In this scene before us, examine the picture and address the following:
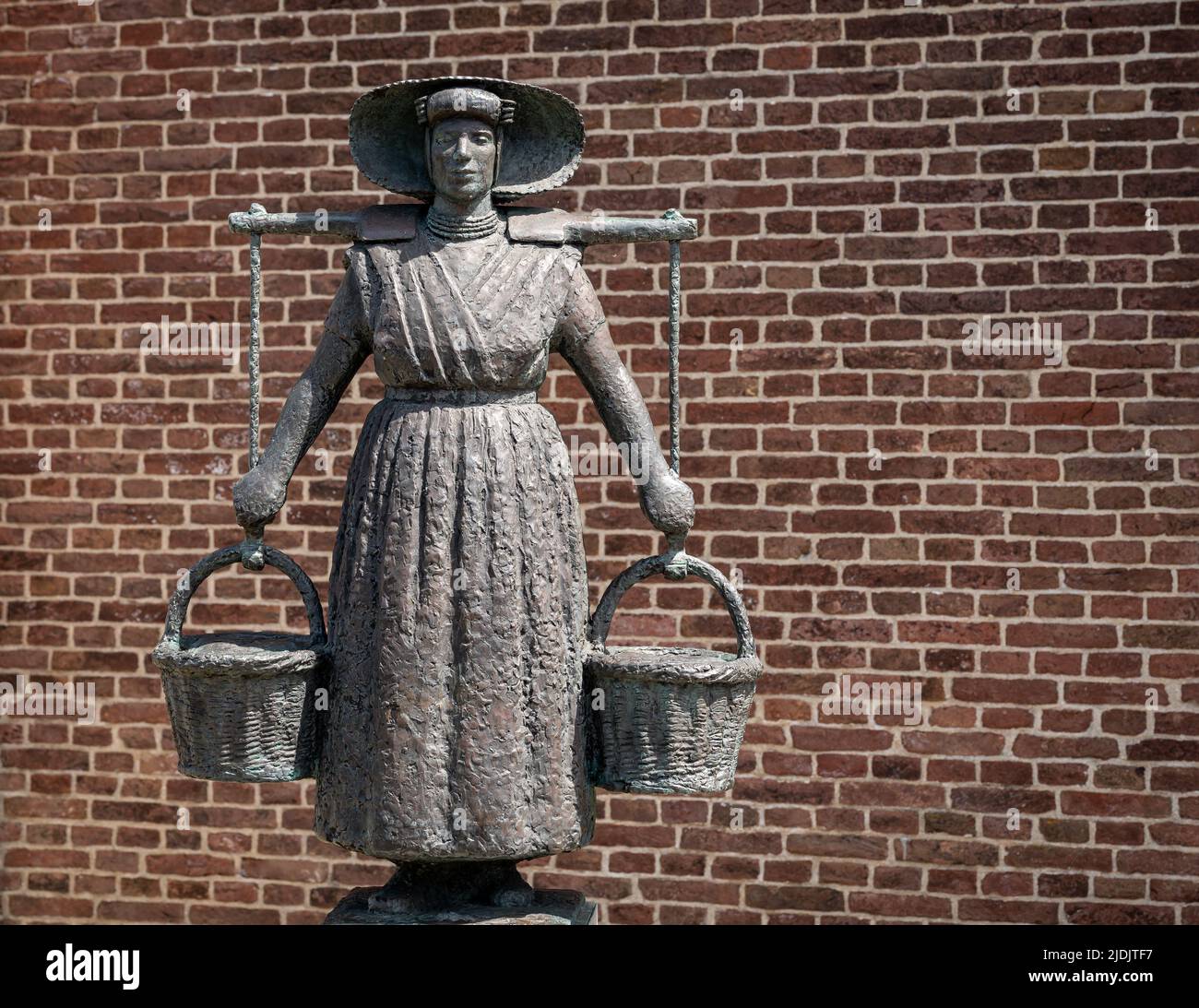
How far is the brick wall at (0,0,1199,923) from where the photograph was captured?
15.8 ft

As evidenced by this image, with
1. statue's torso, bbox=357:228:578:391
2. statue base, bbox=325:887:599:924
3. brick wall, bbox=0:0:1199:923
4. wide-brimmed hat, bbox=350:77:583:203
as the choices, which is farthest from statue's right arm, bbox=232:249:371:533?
brick wall, bbox=0:0:1199:923

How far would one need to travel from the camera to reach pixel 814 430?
16.2 feet

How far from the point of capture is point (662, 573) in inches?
129

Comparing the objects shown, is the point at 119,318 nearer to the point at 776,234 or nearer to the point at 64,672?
the point at 64,672

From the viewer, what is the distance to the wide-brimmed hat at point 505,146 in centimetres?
334

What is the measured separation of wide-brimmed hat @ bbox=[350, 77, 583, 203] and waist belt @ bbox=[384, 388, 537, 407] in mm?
477

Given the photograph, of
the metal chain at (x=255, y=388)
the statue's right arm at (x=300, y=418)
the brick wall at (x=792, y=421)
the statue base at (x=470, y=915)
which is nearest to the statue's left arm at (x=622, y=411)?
the statue's right arm at (x=300, y=418)

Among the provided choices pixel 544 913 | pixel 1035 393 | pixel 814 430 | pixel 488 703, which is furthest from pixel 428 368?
pixel 1035 393

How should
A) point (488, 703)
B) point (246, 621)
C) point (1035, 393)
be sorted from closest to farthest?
1. point (488, 703)
2. point (1035, 393)
3. point (246, 621)

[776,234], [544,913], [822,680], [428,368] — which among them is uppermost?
[776,234]

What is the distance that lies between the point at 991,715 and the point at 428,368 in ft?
→ 8.42

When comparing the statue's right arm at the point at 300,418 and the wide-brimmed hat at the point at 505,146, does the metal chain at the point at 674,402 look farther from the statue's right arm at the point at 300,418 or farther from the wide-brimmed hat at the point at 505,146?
the statue's right arm at the point at 300,418

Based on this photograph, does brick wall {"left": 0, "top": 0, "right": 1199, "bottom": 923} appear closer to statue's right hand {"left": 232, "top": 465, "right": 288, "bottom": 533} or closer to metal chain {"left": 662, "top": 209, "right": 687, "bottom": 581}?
metal chain {"left": 662, "top": 209, "right": 687, "bottom": 581}

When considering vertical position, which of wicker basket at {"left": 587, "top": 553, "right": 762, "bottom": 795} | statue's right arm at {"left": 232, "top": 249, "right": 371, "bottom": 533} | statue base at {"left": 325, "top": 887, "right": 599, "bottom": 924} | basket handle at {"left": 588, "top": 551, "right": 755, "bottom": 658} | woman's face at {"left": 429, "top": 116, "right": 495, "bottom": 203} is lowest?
statue base at {"left": 325, "top": 887, "right": 599, "bottom": 924}
